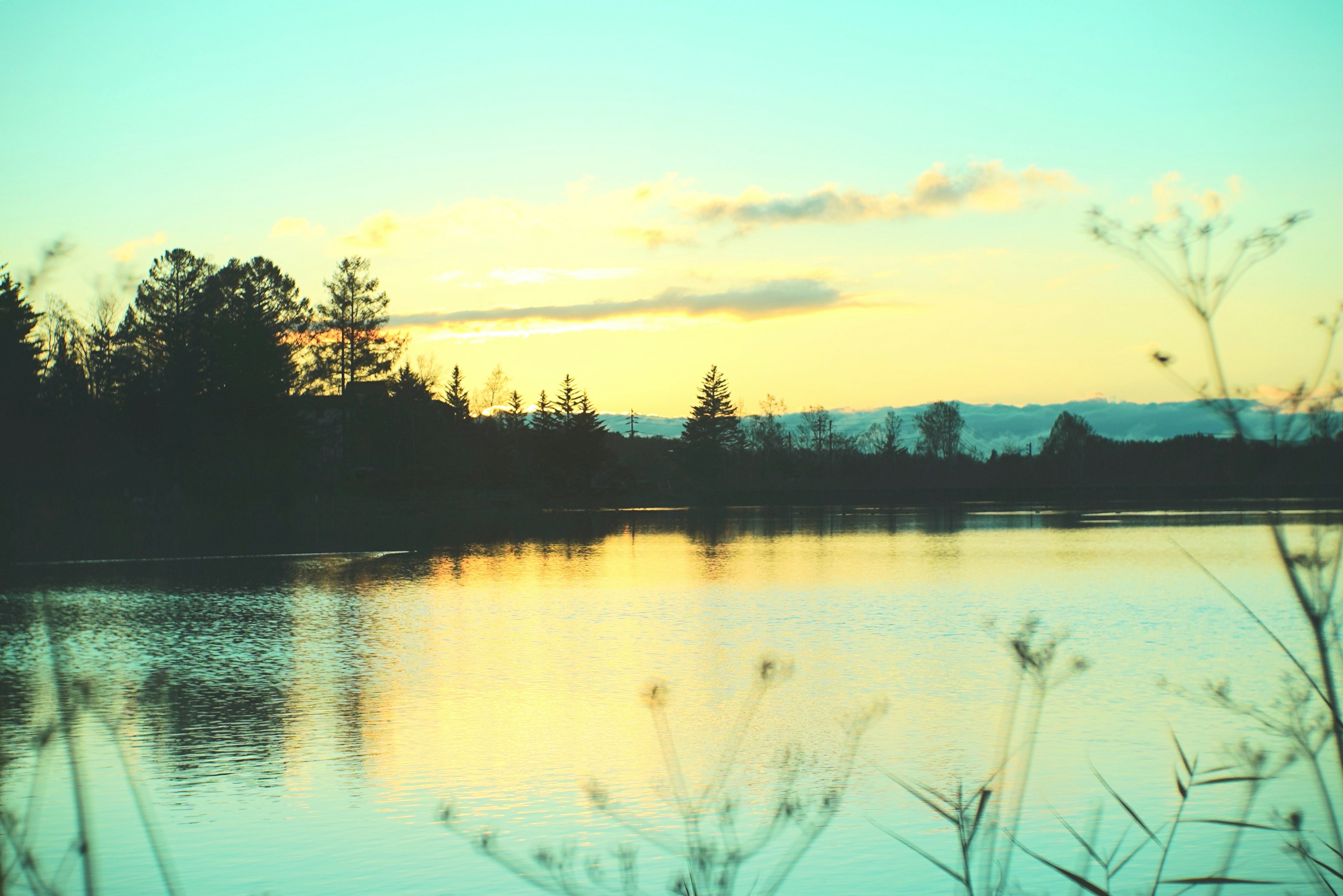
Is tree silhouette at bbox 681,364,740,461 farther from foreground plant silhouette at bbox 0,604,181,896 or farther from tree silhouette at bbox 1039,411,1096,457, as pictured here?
foreground plant silhouette at bbox 0,604,181,896

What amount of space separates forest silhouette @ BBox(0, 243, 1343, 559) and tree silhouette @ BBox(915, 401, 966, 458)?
0.81 feet

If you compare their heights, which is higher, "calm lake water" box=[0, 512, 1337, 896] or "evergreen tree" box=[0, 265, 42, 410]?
"evergreen tree" box=[0, 265, 42, 410]

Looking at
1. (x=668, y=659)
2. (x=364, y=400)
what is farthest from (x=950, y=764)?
(x=364, y=400)

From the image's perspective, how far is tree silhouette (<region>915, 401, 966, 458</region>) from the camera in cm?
12338

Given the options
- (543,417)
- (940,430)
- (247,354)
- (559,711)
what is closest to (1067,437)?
(940,430)

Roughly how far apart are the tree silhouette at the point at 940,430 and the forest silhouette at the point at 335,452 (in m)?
0.25

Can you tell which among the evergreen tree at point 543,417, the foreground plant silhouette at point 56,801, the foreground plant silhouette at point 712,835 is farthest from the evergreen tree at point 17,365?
the evergreen tree at point 543,417

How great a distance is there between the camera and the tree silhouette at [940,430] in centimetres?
12338

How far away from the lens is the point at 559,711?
478 inches

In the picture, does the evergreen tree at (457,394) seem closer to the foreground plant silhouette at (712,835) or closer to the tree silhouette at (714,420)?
the tree silhouette at (714,420)

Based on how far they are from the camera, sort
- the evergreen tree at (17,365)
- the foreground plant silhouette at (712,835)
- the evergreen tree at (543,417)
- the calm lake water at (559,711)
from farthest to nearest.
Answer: the evergreen tree at (543,417)
the evergreen tree at (17,365)
the calm lake water at (559,711)
the foreground plant silhouette at (712,835)

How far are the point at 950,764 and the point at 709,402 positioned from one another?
369 feet

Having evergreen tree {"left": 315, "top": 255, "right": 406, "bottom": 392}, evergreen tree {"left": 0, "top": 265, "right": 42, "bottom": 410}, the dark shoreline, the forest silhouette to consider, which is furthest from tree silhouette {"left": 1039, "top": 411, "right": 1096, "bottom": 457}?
evergreen tree {"left": 0, "top": 265, "right": 42, "bottom": 410}

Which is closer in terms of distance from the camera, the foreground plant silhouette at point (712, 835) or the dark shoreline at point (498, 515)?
the foreground plant silhouette at point (712, 835)
